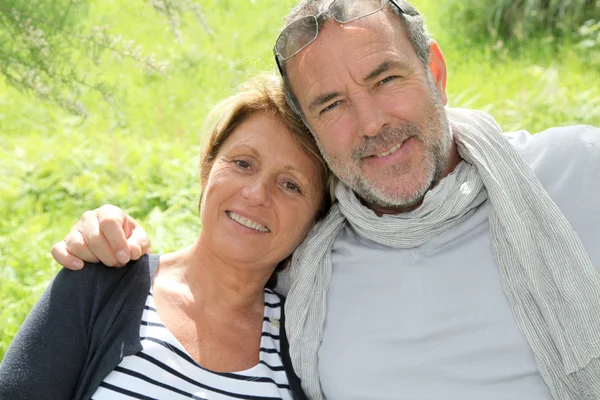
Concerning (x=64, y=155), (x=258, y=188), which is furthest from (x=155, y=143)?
(x=258, y=188)

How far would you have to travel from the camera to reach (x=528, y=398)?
8.63 ft

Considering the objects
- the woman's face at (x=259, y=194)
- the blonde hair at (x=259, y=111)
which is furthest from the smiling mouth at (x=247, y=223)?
the blonde hair at (x=259, y=111)

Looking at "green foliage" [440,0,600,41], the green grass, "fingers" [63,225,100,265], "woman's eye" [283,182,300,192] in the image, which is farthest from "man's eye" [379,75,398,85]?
"green foliage" [440,0,600,41]

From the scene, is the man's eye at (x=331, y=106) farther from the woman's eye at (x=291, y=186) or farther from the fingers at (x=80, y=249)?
the fingers at (x=80, y=249)

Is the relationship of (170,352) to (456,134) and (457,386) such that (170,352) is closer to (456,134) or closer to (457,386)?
(457,386)

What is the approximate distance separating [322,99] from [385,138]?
0.30m

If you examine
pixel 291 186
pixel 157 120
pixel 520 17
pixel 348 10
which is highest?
pixel 348 10

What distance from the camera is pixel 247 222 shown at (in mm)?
2895

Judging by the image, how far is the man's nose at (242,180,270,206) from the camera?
9.43ft

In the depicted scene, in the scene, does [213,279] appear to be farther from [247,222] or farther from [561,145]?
[561,145]

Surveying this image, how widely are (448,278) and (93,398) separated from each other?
53.4 inches

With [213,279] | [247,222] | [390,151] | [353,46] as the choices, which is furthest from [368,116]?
[213,279]

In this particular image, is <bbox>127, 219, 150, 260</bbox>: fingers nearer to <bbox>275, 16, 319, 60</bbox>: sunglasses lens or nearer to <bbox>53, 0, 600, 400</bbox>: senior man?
<bbox>53, 0, 600, 400</bbox>: senior man

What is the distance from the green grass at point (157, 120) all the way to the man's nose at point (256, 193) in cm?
162
